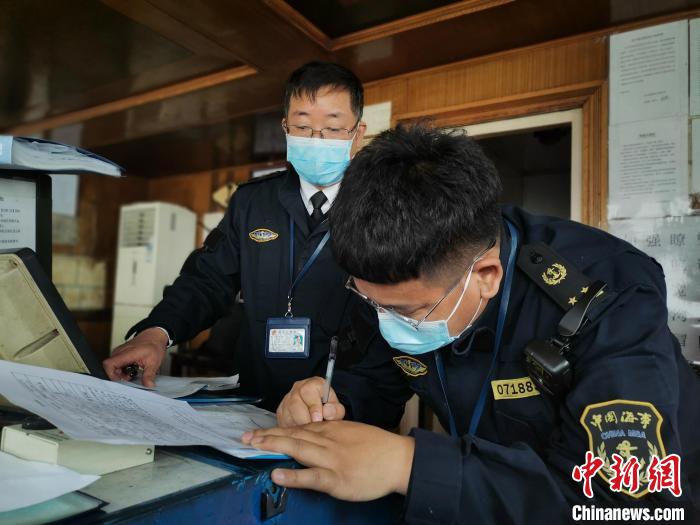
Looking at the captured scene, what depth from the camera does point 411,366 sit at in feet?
3.34

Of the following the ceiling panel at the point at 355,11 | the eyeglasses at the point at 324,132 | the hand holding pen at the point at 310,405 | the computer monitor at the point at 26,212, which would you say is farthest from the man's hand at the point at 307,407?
the ceiling panel at the point at 355,11

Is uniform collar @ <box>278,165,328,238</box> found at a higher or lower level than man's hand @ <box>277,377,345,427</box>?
higher

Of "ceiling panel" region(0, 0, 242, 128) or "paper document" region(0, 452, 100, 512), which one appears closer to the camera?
"paper document" region(0, 452, 100, 512)

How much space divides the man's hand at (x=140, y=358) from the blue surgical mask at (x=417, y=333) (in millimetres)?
475

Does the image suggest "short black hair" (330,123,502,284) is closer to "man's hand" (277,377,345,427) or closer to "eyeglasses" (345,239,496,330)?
"eyeglasses" (345,239,496,330)

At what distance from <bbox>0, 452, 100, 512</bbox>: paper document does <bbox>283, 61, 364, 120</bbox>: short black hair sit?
129 cm

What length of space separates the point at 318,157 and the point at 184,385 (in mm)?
860

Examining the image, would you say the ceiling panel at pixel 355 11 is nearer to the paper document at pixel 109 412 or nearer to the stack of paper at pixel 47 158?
the stack of paper at pixel 47 158

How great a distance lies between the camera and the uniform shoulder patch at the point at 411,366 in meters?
1.01

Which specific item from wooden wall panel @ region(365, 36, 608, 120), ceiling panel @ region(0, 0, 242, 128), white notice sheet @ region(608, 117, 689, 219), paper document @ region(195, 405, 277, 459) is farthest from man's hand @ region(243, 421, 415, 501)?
ceiling panel @ region(0, 0, 242, 128)

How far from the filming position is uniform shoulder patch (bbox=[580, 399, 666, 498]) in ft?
2.14

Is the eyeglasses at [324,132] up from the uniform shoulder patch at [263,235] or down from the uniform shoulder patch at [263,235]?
up

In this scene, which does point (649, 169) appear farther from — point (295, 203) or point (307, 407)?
point (307, 407)

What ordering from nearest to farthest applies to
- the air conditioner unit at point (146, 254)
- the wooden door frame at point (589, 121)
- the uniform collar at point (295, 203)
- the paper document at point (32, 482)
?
the paper document at point (32, 482) → the uniform collar at point (295, 203) → the wooden door frame at point (589, 121) → the air conditioner unit at point (146, 254)
